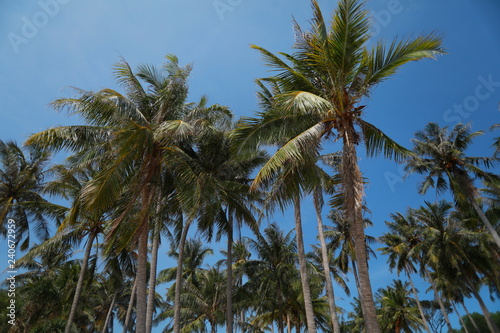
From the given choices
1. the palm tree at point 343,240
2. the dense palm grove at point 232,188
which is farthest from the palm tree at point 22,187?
the palm tree at point 343,240

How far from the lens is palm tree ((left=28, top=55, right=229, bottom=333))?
9.71m

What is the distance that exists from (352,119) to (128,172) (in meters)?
7.44

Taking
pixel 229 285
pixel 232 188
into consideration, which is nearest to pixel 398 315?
pixel 229 285

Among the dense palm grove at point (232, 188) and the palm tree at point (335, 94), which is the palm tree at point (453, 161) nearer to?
the dense palm grove at point (232, 188)

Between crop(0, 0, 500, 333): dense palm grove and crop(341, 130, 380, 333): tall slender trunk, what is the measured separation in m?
0.04

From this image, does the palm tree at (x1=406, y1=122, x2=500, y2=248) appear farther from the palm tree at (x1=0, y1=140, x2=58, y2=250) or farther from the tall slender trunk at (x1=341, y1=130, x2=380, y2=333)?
the palm tree at (x1=0, y1=140, x2=58, y2=250)

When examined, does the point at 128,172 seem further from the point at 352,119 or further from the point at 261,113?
the point at 352,119

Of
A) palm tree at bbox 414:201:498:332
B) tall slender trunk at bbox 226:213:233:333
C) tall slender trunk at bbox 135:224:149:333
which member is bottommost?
tall slender trunk at bbox 135:224:149:333

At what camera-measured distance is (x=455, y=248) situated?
26.6 m

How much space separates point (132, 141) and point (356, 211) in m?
6.82

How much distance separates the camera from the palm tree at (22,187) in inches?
678

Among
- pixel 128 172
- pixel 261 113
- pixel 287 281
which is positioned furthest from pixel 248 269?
pixel 261 113

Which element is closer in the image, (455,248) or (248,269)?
(248,269)

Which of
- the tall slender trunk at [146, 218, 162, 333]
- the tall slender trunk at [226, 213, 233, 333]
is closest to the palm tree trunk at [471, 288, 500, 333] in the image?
the tall slender trunk at [226, 213, 233, 333]
